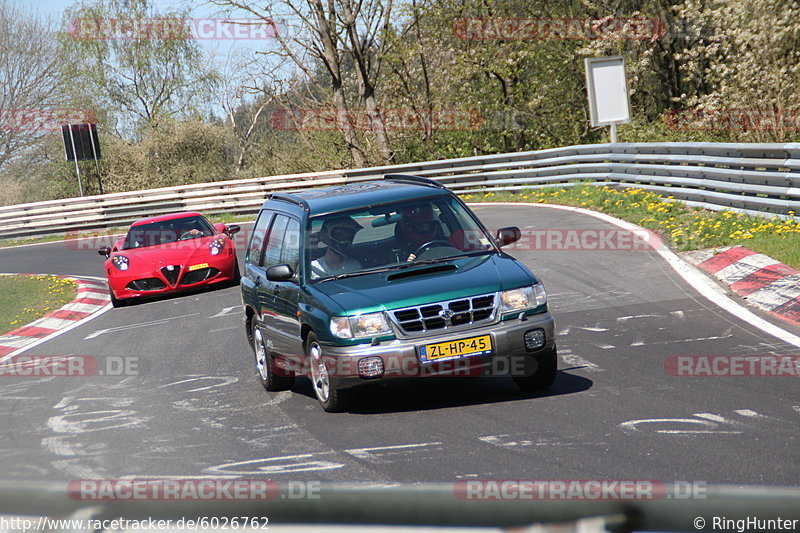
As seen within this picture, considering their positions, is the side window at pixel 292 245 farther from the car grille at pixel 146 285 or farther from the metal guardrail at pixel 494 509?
the car grille at pixel 146 285

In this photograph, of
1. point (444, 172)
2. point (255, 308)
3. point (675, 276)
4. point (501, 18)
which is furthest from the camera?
point (501, 18)

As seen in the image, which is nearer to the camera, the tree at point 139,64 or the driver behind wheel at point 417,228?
the driver behind wheel at point 417,228

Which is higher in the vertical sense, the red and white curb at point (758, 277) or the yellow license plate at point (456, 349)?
Answer: the yellow license plate at point (456, 349)

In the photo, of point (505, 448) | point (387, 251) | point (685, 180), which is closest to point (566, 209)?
point (685, 180)

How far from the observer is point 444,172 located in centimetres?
2728

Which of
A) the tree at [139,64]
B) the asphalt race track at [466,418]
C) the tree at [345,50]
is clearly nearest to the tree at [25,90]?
the tree at [139,64]

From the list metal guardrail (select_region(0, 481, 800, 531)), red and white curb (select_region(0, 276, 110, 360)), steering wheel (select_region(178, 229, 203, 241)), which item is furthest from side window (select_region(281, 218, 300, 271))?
steering wheel (select_region(178, 229, 203, 241))

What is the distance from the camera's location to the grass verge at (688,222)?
11344 millimetres

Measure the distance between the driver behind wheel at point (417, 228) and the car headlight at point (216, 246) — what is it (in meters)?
8.61

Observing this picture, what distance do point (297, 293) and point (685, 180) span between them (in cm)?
1077

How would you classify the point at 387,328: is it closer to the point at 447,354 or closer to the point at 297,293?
the point at 447,354

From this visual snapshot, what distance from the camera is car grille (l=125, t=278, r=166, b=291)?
51.3 feet

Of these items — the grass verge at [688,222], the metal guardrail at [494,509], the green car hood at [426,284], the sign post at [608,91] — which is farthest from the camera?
the sign post at [608,91]

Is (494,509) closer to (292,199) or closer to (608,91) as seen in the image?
(292,199)
